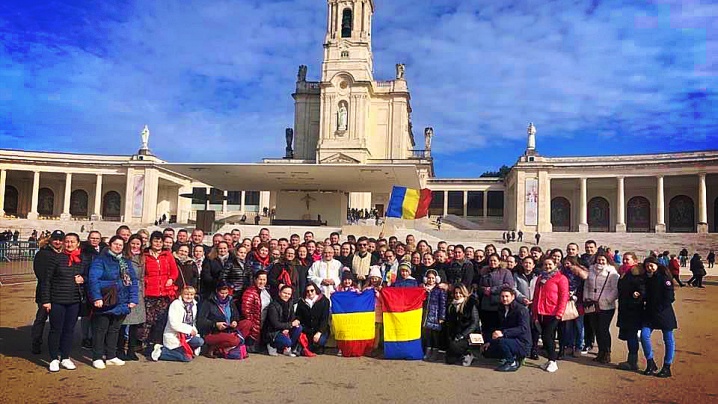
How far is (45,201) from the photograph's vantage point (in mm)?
58531

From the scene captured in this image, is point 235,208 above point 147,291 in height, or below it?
above

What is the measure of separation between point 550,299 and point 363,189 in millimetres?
30841

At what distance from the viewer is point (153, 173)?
52.3 m

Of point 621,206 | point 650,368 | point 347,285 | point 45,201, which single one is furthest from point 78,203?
point 650,368

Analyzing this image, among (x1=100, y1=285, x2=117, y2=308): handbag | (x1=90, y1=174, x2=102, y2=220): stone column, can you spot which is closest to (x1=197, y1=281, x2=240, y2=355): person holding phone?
(x1=100, y1=285, x2=117, y2=308): handbag

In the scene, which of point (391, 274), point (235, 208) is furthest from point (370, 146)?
point (391, 274)

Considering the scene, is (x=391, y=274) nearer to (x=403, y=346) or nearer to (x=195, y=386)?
(x=403, y=346)

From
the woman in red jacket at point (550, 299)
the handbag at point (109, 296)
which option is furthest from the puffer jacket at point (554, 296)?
the handbag at point (109, 296)

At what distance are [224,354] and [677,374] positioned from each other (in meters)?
6.07

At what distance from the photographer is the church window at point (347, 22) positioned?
5450cm

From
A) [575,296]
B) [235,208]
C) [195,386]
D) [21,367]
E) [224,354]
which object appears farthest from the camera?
[235,208]

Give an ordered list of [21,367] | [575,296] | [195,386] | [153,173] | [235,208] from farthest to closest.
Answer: [235,208]
[153,173]
[575,296]
[21,367]
[195,386]

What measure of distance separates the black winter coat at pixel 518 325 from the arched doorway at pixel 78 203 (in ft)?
197

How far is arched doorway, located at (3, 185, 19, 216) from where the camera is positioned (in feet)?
188
